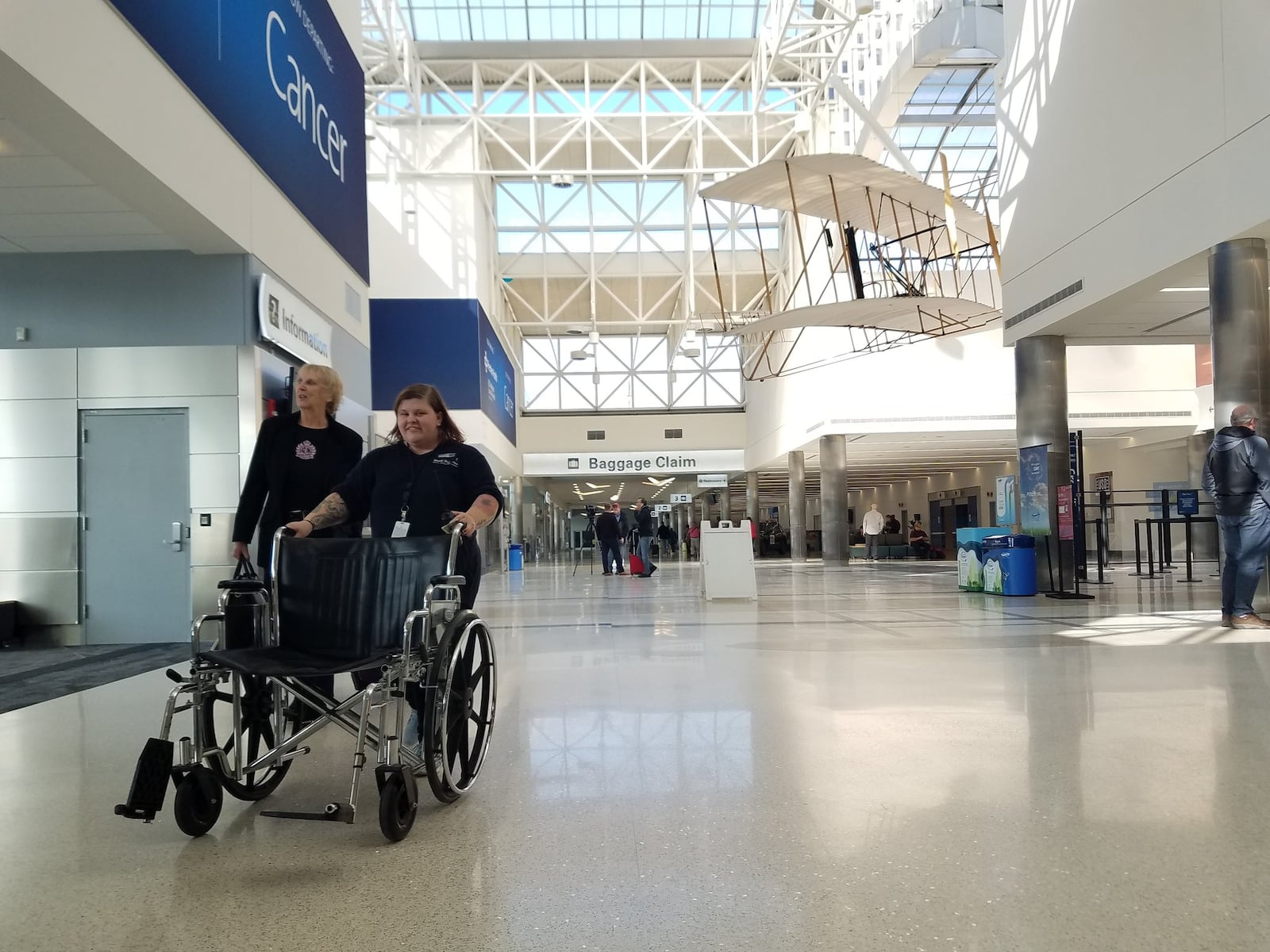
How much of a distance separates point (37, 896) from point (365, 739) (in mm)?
841

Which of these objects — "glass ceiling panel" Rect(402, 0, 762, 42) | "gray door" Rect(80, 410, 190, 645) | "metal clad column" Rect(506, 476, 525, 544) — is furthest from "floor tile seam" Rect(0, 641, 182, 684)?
"metal clad column" Rect(506, 476, 525, 544)

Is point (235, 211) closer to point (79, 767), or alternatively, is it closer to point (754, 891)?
point (79, 767)

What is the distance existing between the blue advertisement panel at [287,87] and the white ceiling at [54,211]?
988mm

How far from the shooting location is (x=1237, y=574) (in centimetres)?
782

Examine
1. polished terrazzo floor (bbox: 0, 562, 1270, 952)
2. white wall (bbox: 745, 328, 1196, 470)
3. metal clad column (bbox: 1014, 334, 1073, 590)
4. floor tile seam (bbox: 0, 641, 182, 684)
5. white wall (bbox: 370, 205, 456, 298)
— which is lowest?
floor tile seam (bbox: 0, 641, 182, 684)

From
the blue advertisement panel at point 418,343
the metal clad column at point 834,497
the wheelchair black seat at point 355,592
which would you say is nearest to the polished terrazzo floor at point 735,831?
the wheelchair black seat at point 355,592

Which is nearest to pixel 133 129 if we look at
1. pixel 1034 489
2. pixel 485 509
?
pixel 485 509

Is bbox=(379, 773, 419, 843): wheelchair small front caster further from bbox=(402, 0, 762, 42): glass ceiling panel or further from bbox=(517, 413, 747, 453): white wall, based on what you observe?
bbox=(517, 413, 747, 453): white wall

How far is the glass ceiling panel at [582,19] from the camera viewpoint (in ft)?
84.3

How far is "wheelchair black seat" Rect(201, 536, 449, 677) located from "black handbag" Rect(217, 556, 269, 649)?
178 millimetres

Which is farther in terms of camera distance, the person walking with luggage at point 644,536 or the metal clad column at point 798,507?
the metal clad column at point 798,507

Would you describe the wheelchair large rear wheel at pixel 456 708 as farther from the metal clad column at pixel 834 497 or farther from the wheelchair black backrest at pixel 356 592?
the metal clad column at pixel 834 497

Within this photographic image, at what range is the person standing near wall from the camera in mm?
4266

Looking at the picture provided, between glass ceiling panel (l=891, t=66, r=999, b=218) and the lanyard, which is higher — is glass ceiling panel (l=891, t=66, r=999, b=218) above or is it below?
above
